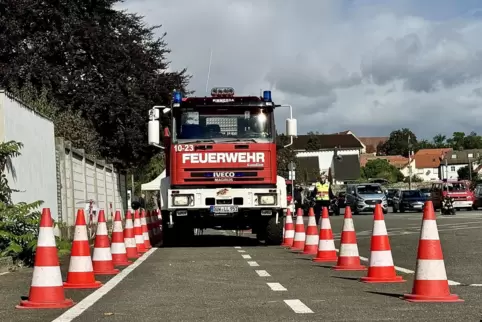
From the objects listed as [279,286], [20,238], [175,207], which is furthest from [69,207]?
[279,286]

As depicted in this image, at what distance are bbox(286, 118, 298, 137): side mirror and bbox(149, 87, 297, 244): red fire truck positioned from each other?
44 cm

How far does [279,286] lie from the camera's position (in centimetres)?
1001

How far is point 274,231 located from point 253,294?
9879 millimetres

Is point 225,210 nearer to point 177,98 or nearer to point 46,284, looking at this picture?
point 177,98

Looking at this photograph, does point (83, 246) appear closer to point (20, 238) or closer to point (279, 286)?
point (279, 286)

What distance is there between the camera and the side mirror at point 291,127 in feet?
61.4

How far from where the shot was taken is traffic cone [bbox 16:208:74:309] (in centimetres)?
842

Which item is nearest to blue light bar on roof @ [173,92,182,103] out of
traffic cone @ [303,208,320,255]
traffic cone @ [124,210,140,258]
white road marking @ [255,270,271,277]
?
traffic cone @ [124,210,140,258]

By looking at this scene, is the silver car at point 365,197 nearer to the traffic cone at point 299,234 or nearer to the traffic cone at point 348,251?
the traffic cone at point 299,234

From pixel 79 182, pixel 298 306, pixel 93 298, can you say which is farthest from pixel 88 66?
pixel 298 306

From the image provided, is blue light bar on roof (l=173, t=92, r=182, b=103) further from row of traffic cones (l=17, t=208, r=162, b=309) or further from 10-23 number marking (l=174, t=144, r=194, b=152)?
row of traffic cones (l=17, t=208, r=162, b=309)

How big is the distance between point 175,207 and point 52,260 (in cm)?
944

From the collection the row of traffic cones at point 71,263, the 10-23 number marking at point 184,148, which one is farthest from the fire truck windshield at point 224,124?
the row of traffic cones at point 71,263

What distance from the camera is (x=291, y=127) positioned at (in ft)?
61.5
